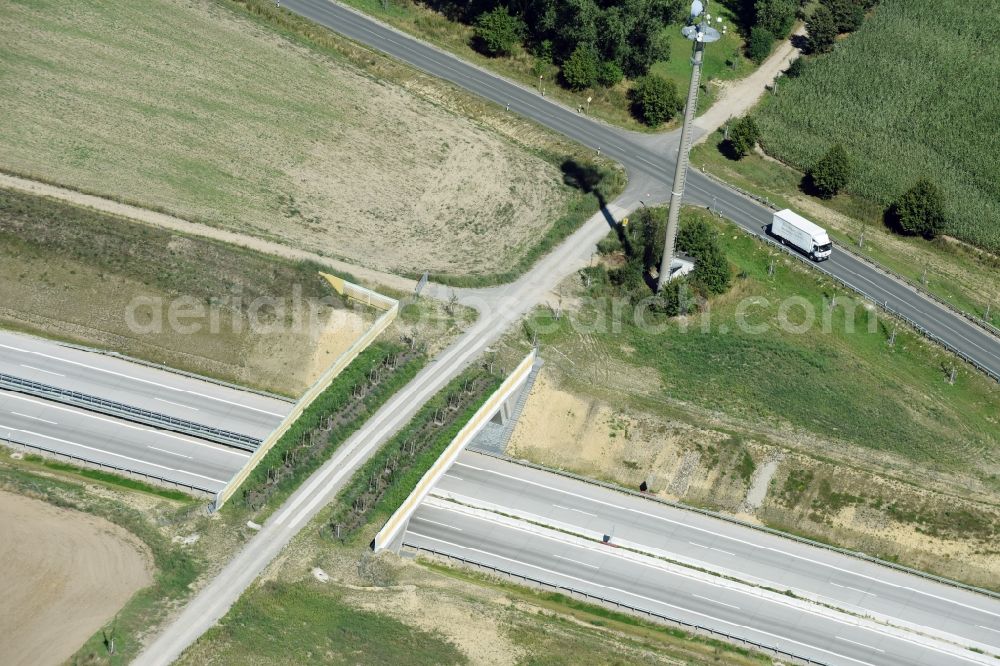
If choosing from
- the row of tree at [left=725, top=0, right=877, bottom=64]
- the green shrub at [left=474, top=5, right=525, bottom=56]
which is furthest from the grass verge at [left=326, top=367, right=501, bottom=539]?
→ the row of tree at [left=725, top=0, right=877, bottom=64]

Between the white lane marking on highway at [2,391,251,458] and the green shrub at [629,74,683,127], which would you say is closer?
the white lane marking on highway at [2,391,251,458]

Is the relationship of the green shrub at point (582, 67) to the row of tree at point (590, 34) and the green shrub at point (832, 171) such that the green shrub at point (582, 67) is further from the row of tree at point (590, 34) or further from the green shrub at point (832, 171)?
the green shrub at point (832, 171)

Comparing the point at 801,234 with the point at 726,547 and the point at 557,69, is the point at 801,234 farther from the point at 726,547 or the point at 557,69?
the point at 557,69

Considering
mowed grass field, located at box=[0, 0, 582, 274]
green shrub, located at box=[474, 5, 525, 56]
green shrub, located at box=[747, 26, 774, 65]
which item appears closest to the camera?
mowed grass field, located at box=[0, 0, 582, 274]

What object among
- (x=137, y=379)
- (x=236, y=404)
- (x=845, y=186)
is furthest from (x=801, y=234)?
(x=137, y=379)

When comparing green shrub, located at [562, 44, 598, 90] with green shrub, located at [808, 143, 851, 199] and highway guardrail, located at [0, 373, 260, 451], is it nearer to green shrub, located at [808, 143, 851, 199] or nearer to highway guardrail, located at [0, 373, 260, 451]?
green shrub, located at [808, 143, 851, 199]

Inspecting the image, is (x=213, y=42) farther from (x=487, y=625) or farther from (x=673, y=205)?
(x=487, y=625)
